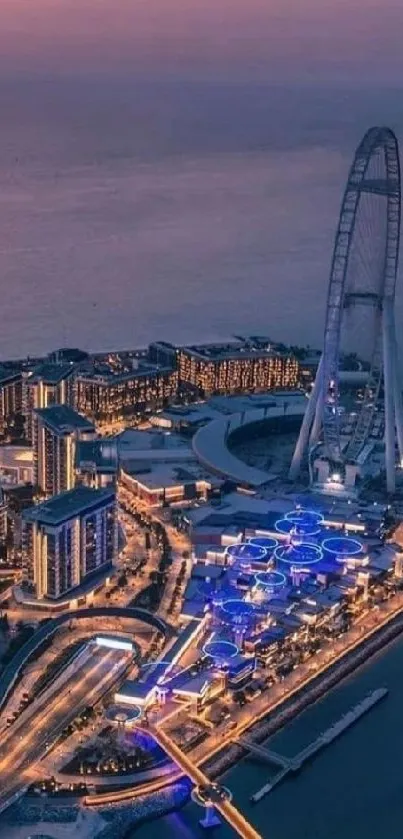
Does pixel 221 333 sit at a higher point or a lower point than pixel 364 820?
higher

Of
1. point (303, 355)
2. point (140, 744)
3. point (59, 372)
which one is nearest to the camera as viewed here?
point (140, 744)

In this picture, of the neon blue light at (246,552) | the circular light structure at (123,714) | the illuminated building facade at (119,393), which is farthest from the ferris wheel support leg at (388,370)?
the circular light structure at (123,714)

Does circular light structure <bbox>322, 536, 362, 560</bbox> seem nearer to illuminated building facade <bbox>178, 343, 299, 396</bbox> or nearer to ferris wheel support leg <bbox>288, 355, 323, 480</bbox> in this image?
ferris wheel support leg <bbox>288, 355, 323, 480</bbox>

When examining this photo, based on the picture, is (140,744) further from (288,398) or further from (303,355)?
(303,355)

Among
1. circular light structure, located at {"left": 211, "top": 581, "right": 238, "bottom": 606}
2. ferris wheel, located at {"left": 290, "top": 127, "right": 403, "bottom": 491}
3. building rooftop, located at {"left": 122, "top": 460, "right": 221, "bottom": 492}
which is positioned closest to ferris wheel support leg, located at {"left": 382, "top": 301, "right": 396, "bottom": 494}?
ferris wheel, located at {"left": 290, "top": 127, "right": 403, "bottom": 491}

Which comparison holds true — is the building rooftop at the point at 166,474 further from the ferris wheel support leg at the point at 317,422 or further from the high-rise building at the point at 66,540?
the high-rise building at the point at 66,540

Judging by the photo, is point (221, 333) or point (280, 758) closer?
point (280, 758)

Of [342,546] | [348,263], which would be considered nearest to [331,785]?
[342,546]

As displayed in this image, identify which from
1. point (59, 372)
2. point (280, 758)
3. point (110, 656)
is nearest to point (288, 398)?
point (59, 372)
